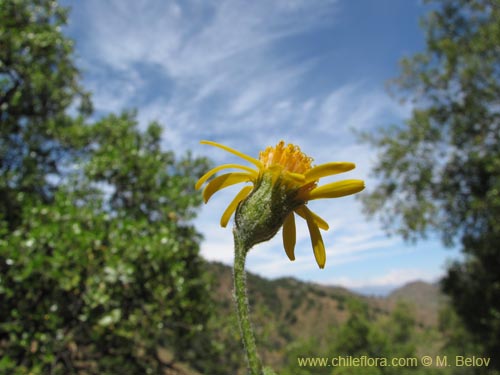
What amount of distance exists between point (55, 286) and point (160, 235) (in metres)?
1.25

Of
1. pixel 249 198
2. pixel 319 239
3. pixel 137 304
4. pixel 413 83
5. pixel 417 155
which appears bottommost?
pixel 137 304

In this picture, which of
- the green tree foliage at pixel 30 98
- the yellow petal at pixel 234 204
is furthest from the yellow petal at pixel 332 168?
the green tree foliage at pixel 30 98

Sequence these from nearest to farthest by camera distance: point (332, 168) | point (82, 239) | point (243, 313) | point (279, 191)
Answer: point (243, 313), point (332, 168), point (279, 191), point (82, 239)

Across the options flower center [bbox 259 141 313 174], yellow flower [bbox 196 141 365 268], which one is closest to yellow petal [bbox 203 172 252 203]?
yellow flower [bbox 196 141 365 268]

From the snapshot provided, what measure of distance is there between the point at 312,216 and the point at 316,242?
0.11 m

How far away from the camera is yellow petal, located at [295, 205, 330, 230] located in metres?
1.21

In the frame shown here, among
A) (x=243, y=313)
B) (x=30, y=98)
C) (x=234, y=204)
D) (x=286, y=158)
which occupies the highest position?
(x=30, y=98)

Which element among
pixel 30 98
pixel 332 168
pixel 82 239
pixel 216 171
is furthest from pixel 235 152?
pixel 30 98

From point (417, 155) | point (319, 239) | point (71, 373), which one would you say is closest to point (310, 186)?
point (319, 239)

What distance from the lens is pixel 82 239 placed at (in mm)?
4082

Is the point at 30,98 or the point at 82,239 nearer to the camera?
the point at 82,239

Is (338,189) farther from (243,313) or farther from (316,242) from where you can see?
(243,313)

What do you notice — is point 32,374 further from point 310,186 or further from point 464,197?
point 464,197

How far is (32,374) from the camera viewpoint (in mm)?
3705
